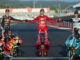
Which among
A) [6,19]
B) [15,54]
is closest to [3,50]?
[15,54]

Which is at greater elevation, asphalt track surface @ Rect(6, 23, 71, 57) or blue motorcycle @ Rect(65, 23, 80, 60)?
blue motorcycle @ Rect(65, 23, 80, 60)

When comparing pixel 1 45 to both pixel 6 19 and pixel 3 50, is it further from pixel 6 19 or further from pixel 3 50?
pixel 6 19

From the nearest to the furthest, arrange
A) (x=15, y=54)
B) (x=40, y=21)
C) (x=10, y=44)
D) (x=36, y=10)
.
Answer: (x=10, y=44), (x=15, y=54), (x=40, y=21), (x=36, y=10)

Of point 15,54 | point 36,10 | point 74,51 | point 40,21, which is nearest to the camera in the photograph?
point 74,51

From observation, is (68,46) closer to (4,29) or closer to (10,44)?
(10,44)

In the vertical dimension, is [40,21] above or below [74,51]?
above

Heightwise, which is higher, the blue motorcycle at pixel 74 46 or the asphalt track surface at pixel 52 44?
the blue motorcycle at pixel 74 46

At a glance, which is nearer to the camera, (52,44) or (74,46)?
(74,46)

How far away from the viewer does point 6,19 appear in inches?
364

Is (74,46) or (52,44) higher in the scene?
(74,46)

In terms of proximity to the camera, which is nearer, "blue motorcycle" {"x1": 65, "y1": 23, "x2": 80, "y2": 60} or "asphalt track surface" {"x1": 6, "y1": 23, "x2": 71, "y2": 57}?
"blue motorcycle" {"x1": 65, "y1": 23, "x2": 80, "y2": 60}

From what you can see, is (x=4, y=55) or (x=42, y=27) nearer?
(x=4, y=55)

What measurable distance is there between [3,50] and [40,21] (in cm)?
246

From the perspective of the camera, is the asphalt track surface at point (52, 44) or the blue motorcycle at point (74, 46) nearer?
the blue motorcycle at point (74, 46)
